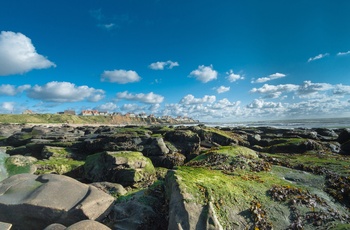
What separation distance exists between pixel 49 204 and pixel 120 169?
714 cm

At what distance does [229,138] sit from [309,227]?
63.6 ft

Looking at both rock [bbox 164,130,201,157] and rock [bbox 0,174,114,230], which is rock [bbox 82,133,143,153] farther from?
rock [bbox 0,174,114,230]

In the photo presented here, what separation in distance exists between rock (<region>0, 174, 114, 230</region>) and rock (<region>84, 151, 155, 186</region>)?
5.85 meters

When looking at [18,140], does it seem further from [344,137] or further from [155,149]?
[344,137]

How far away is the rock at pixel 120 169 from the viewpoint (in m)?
13.4

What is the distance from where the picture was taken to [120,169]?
44.9ft

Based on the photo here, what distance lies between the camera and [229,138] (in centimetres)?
2523

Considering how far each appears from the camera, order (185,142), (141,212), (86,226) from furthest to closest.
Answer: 1. (185,142)
2. (141,212)
3. (86,226)

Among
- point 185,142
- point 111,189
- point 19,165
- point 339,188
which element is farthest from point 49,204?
point 185,142

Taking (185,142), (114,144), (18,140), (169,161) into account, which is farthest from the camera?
(18,140)

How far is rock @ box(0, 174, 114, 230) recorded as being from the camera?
6.51 metres

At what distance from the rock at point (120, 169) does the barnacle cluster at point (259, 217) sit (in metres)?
8.05

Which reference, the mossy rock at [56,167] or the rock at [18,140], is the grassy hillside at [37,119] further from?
the mossy rock at [56,167]

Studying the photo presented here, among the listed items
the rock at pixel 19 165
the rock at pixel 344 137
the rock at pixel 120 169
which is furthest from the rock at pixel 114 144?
the rock at pixel 344 137
